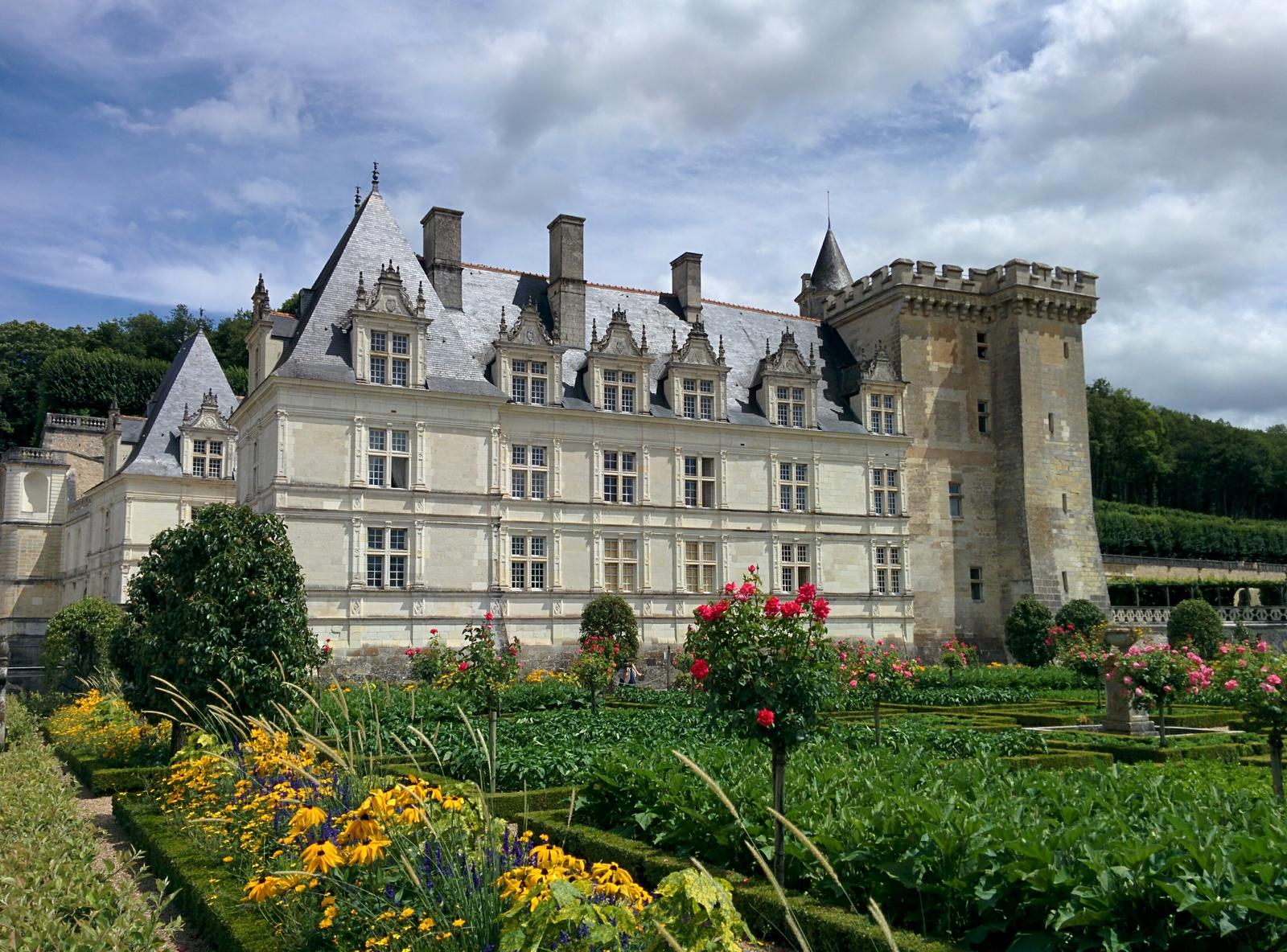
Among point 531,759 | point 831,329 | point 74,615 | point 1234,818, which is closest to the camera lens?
point 1234,818

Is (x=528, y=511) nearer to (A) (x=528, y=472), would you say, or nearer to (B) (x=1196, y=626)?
(A) (x=528, y=472)

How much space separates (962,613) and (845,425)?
7644 millimetres

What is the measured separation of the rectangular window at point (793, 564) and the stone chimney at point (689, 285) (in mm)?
8090

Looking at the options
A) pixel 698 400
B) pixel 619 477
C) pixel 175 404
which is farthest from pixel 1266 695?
pixel 175 404

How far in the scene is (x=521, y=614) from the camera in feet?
95.7

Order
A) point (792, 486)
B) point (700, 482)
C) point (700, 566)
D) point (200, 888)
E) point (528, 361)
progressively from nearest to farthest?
point (200, 888), point (528, 361), point (700, 566), point (700, 482), point (792, 486)

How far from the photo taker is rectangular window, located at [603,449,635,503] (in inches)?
1239

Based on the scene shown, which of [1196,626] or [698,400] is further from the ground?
[698,400]

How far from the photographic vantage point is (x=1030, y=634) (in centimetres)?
3456

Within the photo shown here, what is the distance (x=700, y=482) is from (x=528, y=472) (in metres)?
5.64

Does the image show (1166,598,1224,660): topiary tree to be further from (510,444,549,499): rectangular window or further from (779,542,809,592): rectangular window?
(510,444,549,499): rectangular window

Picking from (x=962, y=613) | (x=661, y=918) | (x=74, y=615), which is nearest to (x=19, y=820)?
(x=661, y=918)

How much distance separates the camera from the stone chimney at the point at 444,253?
31594 millimetres

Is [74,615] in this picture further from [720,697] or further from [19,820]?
[720,697]
